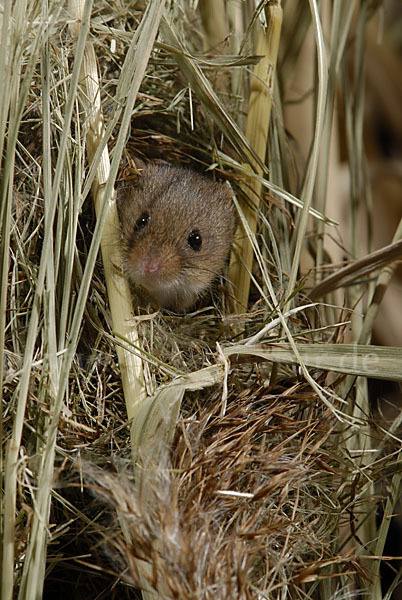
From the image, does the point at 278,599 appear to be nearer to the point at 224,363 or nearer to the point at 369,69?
the point at 224,363

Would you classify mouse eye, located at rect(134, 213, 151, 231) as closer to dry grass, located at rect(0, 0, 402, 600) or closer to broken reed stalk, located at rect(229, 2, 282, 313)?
dry grass, located at rect(0, 0, 402, 600)

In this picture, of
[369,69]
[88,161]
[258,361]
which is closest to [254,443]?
[258,361]

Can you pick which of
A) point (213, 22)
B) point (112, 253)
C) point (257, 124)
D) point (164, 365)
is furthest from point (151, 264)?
point (213, 22)

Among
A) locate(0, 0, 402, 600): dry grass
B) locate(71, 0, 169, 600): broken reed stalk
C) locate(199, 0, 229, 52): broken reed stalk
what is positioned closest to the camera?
locate(0, 0, 402, 600): dry grass

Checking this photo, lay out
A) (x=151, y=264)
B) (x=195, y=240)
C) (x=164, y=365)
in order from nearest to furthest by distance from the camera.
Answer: (x=164, y=365) → (x=151, y=264) → (x=195, y=240)

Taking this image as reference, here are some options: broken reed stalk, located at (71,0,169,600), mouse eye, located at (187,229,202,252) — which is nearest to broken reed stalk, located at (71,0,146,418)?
broken reed stalk, located at (71,0,169,600)

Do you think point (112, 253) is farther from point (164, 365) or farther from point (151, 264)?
point (164, 365)

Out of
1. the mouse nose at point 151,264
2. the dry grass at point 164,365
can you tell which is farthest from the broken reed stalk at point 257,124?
the mouse nose at point 151,264
